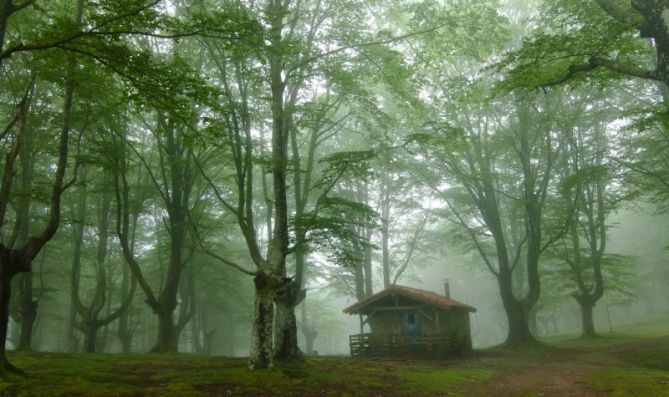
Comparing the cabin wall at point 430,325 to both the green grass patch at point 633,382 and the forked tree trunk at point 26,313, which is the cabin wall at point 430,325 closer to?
the green grass patch at point 633,382

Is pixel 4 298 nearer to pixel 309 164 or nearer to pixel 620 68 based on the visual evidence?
pixel 309 164

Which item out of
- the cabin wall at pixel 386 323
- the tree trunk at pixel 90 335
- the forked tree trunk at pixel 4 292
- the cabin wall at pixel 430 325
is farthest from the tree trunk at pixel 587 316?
the forked tree trunk at pixel 4 292

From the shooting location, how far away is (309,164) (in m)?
20.2

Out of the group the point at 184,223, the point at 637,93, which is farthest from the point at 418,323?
the point at 637,93

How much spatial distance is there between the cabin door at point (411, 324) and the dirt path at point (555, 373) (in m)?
4.37

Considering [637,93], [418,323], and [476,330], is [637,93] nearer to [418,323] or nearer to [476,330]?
[418,323]

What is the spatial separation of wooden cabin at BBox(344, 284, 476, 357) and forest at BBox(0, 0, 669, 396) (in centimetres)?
12

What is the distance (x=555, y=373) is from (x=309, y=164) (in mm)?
12964

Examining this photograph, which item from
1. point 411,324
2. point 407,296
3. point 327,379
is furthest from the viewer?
point 411,324

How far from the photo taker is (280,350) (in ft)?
50.4

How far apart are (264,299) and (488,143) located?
1901 cm

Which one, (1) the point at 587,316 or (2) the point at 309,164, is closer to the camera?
(2) the point at 309,164

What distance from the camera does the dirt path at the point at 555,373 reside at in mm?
10859

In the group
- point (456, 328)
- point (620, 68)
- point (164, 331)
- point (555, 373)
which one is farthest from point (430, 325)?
point (620, 68)
